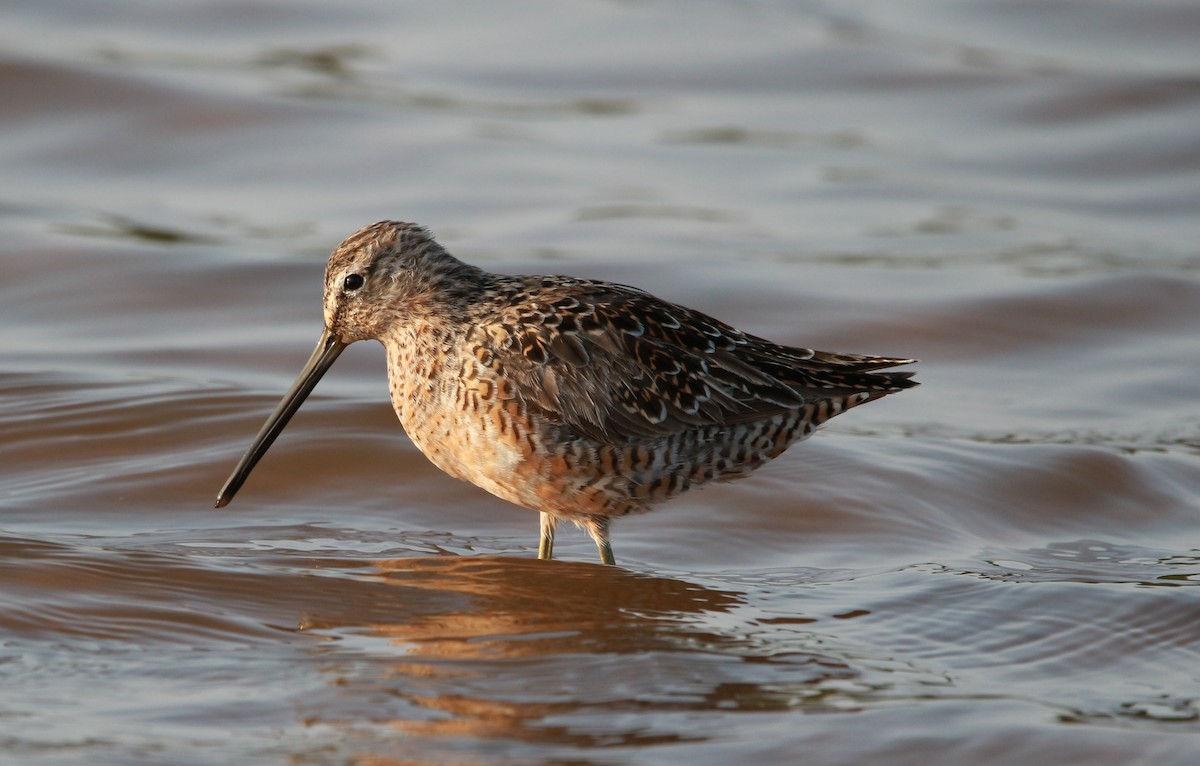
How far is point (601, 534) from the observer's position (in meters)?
6.46

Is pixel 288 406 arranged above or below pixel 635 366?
below

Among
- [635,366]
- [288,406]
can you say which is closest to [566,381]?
[635,366]

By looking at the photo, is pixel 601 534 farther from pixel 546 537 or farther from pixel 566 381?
pixel 566 381

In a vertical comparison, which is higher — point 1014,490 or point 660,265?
point 660,265

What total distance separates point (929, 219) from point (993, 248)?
0.70 meters

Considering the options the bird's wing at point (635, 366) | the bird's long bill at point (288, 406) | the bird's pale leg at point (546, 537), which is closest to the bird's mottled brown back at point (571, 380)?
the bird's wing at point (635, 366)

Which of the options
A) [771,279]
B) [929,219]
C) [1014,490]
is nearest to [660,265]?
[771,279]

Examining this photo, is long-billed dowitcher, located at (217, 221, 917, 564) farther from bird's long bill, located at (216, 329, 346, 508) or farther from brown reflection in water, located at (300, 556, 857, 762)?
brown reflection in water, located at (300, 556, 857, 762)

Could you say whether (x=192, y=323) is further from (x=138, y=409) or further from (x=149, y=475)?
(x=149, y=475)

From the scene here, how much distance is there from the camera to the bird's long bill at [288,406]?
22.3ft

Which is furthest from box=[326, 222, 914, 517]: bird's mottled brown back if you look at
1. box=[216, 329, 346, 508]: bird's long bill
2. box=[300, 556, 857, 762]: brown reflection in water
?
box=[300, 556, 857, 762]: brown reflection in water

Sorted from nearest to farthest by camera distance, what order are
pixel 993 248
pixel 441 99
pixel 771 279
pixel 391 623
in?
pixel 391 623 → pixel 771 279 → pixel 993 248 → pixel 441 99

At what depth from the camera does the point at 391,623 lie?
19.2ft

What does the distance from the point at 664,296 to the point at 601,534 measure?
3711mm
